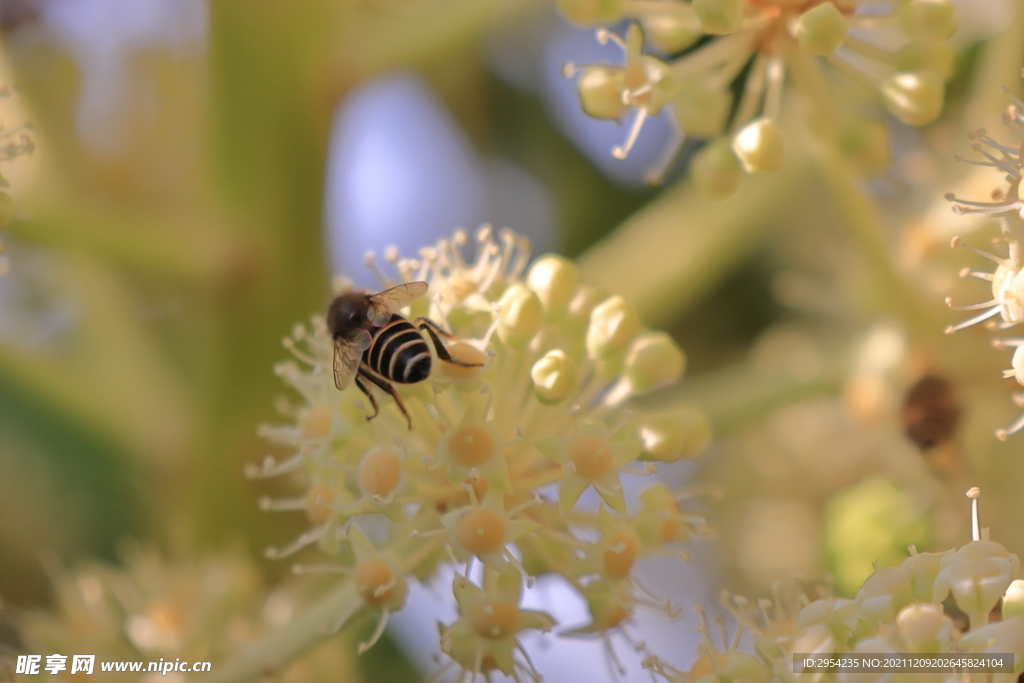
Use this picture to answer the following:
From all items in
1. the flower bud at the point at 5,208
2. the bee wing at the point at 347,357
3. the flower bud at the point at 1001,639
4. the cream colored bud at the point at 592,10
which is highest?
the cream colored bud at the point at 592,10

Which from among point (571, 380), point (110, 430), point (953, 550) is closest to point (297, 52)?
point (110, 430)

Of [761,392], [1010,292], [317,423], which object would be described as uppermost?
[1010,292]

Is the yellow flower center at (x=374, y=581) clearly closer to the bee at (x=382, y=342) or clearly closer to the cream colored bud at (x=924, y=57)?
the bee at (x=382, y=342)

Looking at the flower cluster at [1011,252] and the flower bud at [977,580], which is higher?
the flower cluster at [1011,252]

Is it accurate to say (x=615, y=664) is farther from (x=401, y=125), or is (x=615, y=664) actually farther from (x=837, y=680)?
(x=401, y=125)

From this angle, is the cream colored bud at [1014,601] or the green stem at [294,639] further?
the green stem at [294,639]

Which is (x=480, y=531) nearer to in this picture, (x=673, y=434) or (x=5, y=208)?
(x=673, y=434)

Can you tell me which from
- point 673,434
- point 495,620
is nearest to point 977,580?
point 673,434

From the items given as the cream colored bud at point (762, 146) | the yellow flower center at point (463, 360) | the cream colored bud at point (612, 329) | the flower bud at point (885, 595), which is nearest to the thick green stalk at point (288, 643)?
the yellow flower center at point (463, 360)
